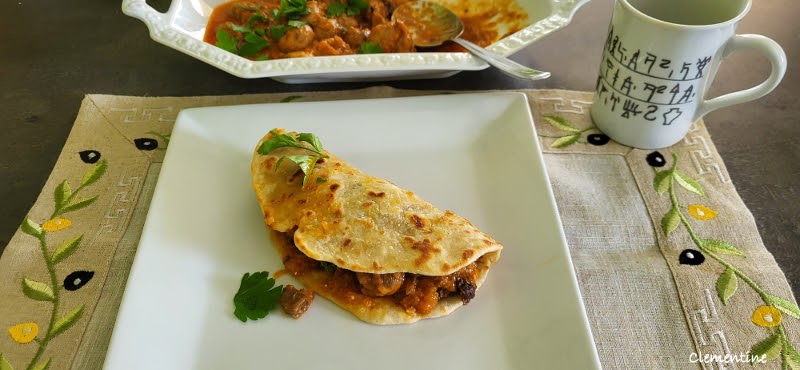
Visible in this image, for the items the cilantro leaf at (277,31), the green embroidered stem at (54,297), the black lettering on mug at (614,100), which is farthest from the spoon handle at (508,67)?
the green embroidered stem at (54,297)

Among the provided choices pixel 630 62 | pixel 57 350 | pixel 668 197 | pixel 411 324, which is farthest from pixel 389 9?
pixel 57 350

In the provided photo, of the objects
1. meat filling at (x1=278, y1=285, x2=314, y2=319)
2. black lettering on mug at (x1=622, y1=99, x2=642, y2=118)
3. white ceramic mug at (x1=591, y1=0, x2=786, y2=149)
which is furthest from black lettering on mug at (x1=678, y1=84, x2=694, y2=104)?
meat filling at (x1=278, y1=285, x2=314, y2=319)

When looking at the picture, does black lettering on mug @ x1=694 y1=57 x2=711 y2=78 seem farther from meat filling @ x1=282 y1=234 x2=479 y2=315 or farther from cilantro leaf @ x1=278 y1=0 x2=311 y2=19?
cilantro leaf @ x1=278 y1=0 x2=311 y2=19

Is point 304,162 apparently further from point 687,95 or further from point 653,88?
point 687,95

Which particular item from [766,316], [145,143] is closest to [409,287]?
[766,316]

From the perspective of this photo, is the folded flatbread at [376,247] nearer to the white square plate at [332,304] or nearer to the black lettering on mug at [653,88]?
the white square plate at [332,304]

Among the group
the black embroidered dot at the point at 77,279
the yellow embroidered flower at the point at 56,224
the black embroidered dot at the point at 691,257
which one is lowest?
the black embroidered dot at the point at 77,279

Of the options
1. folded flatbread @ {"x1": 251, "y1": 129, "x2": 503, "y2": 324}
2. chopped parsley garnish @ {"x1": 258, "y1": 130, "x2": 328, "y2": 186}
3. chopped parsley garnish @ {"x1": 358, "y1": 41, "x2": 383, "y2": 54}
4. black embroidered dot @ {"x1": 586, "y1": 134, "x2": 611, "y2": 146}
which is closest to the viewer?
folded flatbread @ {"x1": 251, "y1": 129, "x2": 503, "y2": 324}
